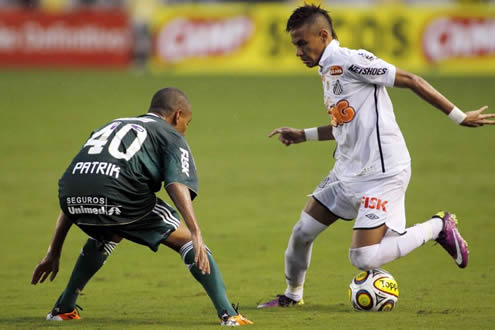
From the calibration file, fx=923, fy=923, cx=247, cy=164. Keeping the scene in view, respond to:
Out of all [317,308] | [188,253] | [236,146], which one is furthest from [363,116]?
[236,146]

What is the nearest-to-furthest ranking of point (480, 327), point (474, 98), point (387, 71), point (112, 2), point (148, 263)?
point (480, 327) → point (387, 71) → point (148, 263) → point (474, 98) → point (112, 2)

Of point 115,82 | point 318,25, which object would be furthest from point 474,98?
point 318,25

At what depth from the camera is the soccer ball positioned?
6844mm

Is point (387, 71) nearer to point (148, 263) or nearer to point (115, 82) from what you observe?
point (148, 263)

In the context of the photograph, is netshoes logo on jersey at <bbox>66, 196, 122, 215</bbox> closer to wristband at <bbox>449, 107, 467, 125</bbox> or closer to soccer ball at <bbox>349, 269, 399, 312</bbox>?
soccer ball at <bbox>349, 269, 399, 312</bbox>

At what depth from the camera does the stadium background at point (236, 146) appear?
7.56m

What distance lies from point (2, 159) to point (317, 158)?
5672 mm

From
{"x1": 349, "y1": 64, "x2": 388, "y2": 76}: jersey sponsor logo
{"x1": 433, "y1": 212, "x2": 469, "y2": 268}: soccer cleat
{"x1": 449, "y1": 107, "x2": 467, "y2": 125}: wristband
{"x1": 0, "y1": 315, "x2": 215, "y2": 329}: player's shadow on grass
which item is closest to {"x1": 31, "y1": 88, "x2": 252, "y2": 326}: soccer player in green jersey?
{"x1": 0, "y1": 315, "x2": 215, "y2": 329}: player's shadow on grass

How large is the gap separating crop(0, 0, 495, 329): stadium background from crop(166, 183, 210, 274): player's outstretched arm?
0.64 m

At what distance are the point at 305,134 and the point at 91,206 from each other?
2.16 m

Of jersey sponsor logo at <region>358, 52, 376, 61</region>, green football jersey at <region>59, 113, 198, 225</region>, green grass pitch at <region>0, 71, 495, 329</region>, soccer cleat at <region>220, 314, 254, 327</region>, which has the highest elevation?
jersey sponsor logo at <region>358, 52, 376, 61</region>

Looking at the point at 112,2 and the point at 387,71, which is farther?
the point at 112,2

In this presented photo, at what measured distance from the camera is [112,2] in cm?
4284

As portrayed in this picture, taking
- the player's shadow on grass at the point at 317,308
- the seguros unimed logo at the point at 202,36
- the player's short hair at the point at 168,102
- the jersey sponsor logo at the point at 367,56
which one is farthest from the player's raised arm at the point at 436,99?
the seguros unimed logo at the point at 202,36
